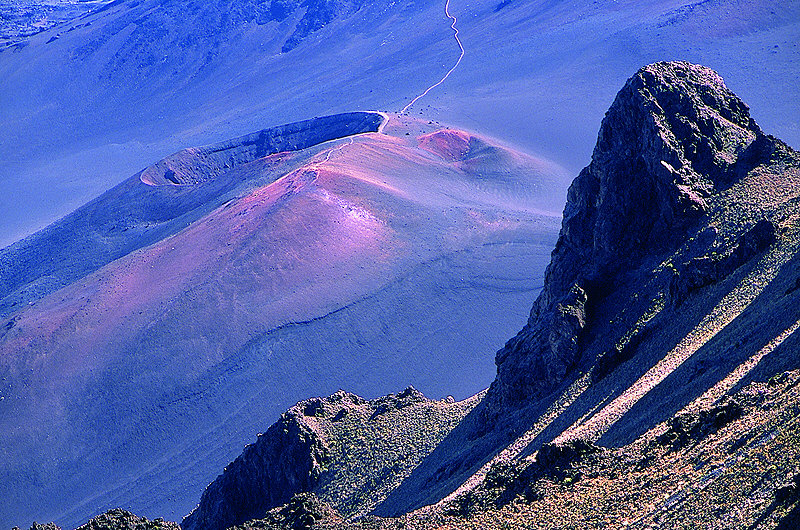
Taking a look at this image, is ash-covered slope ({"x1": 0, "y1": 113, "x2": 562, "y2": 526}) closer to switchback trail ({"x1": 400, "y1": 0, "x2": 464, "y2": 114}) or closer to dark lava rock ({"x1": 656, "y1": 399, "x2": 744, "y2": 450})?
switchback trail ({"x1": 400, "y1": 0, "x2": 464, "y2": 114})

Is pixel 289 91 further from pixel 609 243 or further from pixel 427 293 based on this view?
pixel 609 243

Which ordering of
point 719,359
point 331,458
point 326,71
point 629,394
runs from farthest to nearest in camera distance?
point 326,71
point 331,458
point 629,394
point 719,359

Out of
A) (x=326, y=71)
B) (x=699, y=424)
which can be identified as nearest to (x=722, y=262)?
(x=699, y=424)

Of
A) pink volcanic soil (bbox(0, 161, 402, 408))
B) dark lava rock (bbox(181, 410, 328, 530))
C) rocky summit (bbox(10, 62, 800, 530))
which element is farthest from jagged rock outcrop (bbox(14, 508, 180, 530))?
pink volcanic soil (bbox(0, 161, 402, 408))

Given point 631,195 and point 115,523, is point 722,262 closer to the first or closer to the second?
point 631,195

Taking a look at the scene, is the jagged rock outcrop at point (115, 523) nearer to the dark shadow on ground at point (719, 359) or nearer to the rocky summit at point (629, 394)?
the rocky summit at point (629, 394)

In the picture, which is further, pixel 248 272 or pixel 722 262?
pixel 248 272
